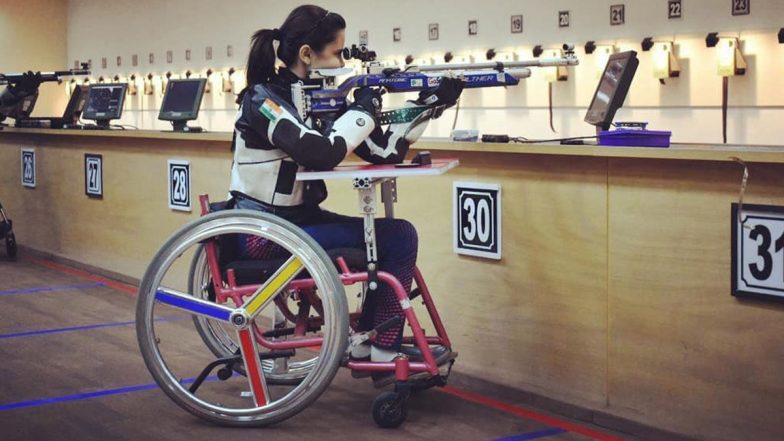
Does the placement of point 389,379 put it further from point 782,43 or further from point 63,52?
point 63,52

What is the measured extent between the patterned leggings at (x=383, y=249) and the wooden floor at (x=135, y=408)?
33 centimetres

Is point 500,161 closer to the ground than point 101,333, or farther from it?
farther from it

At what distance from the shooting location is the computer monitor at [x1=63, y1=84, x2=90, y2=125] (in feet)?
27.6

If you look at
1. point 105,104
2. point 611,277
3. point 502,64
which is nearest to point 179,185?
point 105,104

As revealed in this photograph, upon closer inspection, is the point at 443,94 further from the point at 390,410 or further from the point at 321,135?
the point at 390,410

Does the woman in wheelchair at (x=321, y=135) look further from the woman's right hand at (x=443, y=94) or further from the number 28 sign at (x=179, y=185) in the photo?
the number 28 sign at (x=179, y=185)

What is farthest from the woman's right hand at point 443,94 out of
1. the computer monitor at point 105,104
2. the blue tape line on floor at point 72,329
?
the computer monitor at point 105,104

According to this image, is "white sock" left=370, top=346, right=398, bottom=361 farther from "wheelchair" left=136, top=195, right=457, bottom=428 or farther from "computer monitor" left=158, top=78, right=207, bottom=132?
"computer monitor" left=158, top=78, right=207, bottom=132

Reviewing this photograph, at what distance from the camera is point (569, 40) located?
8062 mm

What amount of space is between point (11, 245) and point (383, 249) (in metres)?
4.89

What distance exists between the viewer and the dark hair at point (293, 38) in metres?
3.59

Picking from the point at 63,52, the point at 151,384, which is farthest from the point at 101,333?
the point at 63,52

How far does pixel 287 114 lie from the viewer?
11.1 feet

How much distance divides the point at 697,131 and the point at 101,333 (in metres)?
4.20
